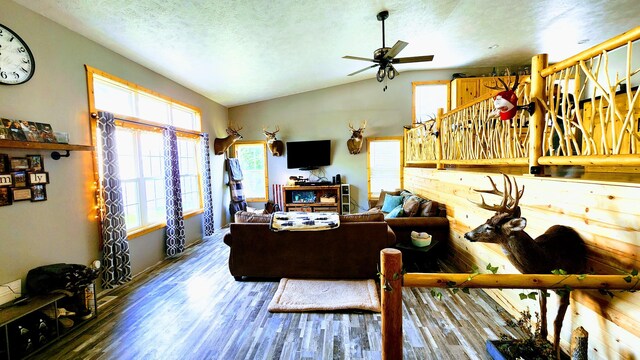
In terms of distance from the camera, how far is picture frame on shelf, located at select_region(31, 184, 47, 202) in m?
2.40

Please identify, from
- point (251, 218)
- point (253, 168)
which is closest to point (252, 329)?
point (251, 218)

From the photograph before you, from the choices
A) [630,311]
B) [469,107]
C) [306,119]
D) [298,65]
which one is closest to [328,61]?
[298,65]

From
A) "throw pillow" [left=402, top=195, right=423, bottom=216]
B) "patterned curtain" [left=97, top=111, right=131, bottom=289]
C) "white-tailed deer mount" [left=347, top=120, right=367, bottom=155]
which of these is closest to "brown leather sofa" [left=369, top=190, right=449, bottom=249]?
"throw pillow" [left=402, top=195, right=423, bottom=216]

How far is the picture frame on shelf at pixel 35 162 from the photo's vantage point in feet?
7.83

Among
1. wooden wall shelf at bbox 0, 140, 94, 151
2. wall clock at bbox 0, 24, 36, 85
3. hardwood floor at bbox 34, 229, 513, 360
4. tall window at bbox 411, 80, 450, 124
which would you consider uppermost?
tall window at bbox 411, 80, 450, 124

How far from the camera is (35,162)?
2426 mm

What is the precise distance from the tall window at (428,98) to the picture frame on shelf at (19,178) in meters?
6.90

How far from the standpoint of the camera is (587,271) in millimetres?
1769

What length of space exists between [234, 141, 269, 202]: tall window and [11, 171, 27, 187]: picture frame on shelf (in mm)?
4622

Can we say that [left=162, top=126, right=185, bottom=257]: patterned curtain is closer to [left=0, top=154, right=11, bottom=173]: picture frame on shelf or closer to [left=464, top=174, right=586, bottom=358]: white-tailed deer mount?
[left=0, top=154, right=11, bottom=173]: picture frame on shelf

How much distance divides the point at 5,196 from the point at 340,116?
19.4 ft

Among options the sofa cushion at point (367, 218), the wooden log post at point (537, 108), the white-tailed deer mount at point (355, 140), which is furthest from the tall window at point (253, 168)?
the wooden log post at point (537, 108)

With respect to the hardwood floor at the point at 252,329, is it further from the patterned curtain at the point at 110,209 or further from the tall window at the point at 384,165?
the tall window at the point at 384,165

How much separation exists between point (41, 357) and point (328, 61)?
531 cm
